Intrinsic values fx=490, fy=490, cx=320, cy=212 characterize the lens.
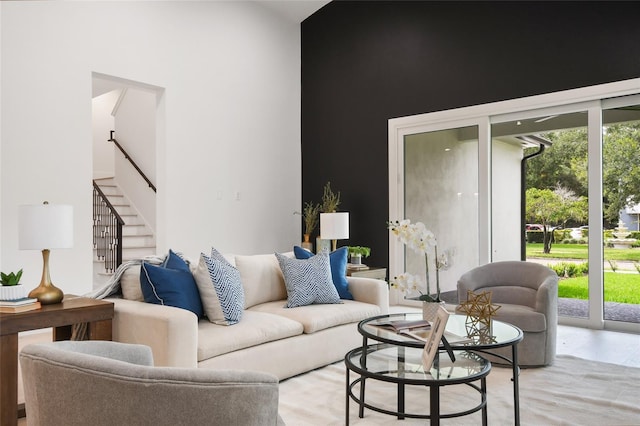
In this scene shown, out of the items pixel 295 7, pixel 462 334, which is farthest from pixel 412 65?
pixel 462 334

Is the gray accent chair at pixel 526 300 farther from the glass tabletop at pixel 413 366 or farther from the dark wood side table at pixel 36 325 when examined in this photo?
the dark wood side table at pixel 36 325

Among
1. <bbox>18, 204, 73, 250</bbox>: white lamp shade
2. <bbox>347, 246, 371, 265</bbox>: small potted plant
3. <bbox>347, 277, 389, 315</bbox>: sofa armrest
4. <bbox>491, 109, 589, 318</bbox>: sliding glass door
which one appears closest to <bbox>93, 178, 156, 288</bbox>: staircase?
<bbox>347, 246, 371, 265</bbox>: small potted plant

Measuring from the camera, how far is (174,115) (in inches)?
228

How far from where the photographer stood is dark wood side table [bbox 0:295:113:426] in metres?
2.37

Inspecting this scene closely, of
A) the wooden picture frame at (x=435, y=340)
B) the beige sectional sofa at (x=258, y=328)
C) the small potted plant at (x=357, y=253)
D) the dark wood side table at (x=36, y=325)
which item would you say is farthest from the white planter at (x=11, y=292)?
the small potted plant at (x=357, y=253)

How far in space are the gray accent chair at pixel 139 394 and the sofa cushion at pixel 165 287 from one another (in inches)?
63.2

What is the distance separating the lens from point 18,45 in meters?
4.53

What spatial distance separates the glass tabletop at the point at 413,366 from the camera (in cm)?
208

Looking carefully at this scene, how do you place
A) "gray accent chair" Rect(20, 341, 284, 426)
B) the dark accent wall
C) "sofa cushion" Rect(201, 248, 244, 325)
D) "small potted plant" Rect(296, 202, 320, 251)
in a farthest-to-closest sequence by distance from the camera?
"small potted plant" Rect(296, 202, 320, 251) → the dark accent wall → "sofa cushion" Rect(201, 248, 244, 325) → "gray accent chair" Rect(20, 341, 284, 426)

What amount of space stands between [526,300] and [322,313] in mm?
1645

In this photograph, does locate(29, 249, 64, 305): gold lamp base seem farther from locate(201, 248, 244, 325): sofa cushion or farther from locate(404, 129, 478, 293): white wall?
locate(404, 129, 478, 293): white wall

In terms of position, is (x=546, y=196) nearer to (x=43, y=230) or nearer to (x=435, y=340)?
(x=435, y=340)

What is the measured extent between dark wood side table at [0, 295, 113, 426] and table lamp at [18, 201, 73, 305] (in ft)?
0.32

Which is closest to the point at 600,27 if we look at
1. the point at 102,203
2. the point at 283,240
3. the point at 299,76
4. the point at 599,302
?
the point at 599,302
